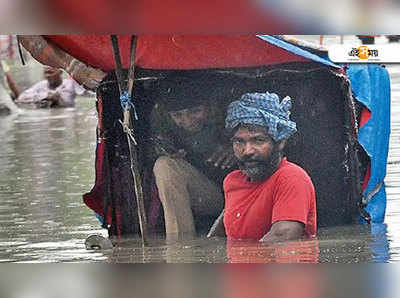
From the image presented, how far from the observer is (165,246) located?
7.07 metres

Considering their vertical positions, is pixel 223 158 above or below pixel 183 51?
below

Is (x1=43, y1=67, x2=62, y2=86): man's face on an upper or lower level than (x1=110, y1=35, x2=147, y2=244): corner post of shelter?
upper

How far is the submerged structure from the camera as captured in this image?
7211mm

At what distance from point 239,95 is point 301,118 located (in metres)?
0.40

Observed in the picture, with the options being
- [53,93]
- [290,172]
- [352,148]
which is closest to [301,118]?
[352,148]

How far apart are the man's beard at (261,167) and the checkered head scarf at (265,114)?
11 centimetres

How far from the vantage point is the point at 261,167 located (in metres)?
6.94

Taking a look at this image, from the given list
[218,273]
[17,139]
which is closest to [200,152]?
[218,273]

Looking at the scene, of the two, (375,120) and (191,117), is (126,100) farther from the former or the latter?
(375,120)

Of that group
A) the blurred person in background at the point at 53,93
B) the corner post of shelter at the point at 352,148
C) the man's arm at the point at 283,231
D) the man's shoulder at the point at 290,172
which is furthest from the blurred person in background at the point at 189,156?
the blurred person in background at the point at 53,93

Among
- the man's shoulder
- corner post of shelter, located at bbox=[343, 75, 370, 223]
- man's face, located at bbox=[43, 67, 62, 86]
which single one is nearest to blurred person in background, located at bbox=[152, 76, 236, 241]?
the man's shoulder

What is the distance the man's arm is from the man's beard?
0.28m

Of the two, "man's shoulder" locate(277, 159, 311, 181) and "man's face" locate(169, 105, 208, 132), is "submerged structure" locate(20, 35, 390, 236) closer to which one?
"man's face" locate(169, 105, 208, 132)

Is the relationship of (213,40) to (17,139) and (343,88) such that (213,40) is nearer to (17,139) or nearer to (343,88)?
(343,88)
